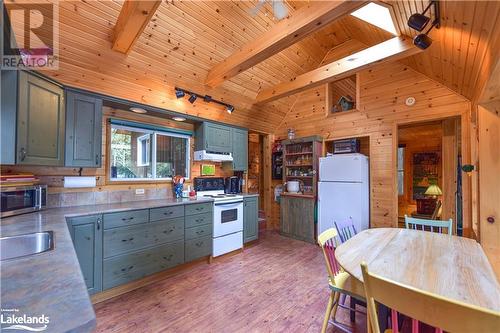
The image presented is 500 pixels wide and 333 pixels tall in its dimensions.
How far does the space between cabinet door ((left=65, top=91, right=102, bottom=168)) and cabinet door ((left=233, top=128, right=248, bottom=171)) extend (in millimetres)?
2189

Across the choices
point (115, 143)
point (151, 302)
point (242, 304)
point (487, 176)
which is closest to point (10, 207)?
point (115, 143)

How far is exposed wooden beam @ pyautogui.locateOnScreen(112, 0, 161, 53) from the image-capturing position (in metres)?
1.84

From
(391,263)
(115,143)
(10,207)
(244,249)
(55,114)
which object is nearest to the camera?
(391,263)

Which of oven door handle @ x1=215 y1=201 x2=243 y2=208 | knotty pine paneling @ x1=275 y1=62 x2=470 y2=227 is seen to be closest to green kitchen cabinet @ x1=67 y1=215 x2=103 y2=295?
oven door handle @ x1=215 y1=201 x2=243 y2=208

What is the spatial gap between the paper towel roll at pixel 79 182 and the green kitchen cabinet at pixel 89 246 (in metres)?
0.62

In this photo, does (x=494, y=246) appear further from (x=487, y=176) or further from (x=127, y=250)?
A: (x=127, y=250)

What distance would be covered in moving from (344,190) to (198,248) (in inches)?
103

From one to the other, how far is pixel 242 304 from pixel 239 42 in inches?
130

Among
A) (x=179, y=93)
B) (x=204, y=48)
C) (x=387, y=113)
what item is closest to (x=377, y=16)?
(x=387, y=113)

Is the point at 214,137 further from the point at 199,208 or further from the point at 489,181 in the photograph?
the point at 489,181

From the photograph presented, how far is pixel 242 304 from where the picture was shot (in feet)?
7.70

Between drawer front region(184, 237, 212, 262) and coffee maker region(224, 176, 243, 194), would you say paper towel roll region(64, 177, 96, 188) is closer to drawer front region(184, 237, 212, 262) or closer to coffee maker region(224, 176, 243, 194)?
drawer front region(184, 237, 212, 262)

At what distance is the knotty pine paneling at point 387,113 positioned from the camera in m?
3.36

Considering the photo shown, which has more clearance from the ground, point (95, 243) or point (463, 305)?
point (463, 305)
